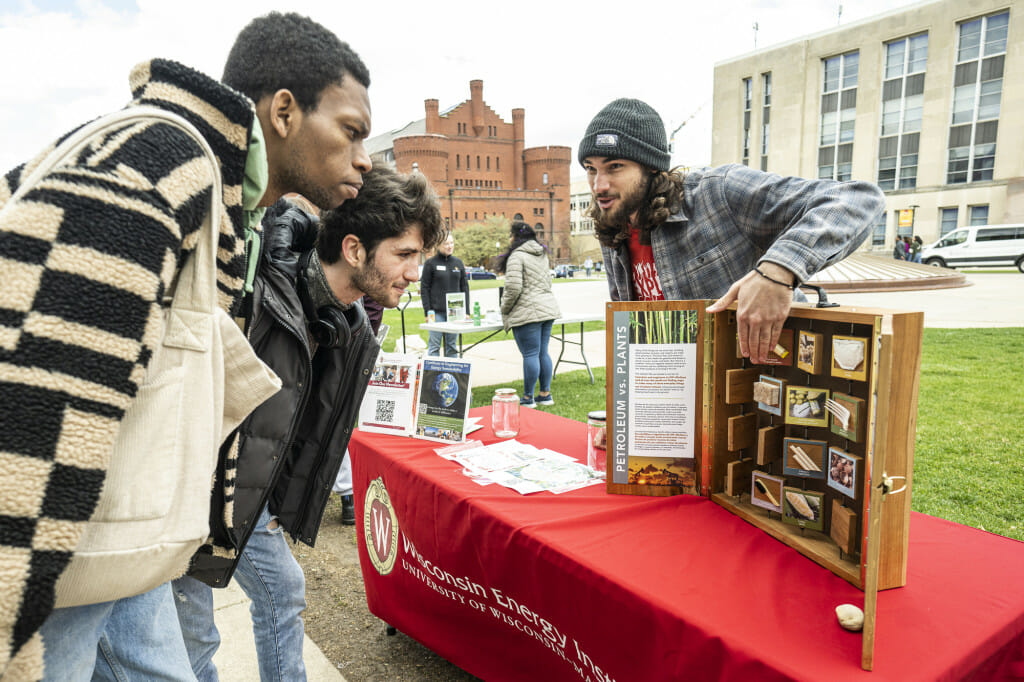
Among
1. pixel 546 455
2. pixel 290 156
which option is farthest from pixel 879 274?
pixel 290 156

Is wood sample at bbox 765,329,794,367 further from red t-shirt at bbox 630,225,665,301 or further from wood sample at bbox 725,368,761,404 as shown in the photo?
red t-shirt at bbox 630,225,665,301

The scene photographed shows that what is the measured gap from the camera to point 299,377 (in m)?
1.49

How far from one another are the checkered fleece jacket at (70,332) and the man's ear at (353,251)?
115cm

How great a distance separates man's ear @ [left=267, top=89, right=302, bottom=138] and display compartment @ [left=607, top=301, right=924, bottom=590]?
2.87ft

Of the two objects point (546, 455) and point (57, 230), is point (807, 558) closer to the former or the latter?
point (546, 455)

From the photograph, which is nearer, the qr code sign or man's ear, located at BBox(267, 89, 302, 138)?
man's ear, located at BBox(267, 89, 302, 138)

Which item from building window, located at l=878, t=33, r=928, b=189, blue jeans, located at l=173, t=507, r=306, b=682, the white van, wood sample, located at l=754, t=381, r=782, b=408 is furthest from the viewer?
building window, located at l=878, t=33, r=928, b=189

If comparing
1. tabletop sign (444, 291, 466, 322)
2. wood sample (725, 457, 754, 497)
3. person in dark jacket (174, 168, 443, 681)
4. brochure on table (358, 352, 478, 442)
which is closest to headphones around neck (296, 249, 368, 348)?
person in dark jacket (174, 168, 443, 681)

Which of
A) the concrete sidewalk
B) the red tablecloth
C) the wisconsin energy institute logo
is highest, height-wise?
the red tablecloth

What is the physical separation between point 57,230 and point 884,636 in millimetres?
1279

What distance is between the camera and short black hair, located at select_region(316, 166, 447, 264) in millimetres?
1765

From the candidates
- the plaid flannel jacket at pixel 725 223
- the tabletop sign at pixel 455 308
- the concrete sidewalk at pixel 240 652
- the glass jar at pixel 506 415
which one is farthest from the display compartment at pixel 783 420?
the tabletop sign at pixel 455 308

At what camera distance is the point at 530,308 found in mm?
5852

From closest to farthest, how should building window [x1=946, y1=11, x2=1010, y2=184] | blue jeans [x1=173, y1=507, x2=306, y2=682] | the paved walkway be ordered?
blue jeans [x1=173, y1=507, x2=306, y2=682] → the paved walkway → building window [x1=946, y1=11, x2=1010, y2=184]
